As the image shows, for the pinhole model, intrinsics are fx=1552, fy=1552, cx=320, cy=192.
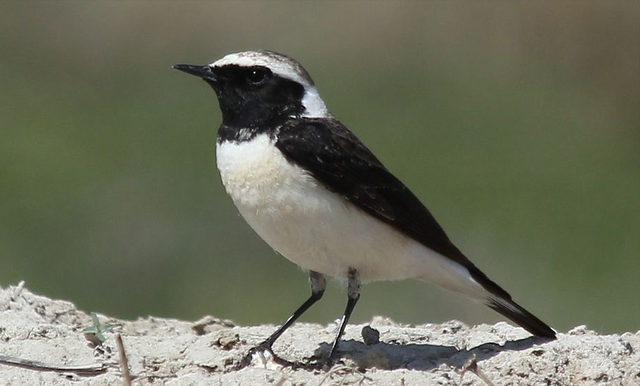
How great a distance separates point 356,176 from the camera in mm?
9398

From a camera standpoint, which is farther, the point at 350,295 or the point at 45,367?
the point at 350,295

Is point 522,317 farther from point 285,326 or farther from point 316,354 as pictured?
point 285,326

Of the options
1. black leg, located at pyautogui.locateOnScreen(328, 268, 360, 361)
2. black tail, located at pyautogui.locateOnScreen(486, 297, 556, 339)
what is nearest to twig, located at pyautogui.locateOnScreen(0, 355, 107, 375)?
black leg, located at pyautogui.locateOnScreen(328, 268, 360, 361)

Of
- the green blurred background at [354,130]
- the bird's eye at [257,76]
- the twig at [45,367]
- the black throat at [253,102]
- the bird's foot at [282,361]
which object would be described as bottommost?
the twig at [45,367]

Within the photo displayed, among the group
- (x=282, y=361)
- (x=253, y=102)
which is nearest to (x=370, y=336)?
(x=282, y=361)

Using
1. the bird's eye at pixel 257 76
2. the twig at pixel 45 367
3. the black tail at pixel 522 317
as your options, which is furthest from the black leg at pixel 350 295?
the twig at pixel 45 367

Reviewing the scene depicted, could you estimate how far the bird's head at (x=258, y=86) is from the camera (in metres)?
9.49

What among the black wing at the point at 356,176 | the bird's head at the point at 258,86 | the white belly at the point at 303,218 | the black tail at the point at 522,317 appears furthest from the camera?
the black tail at the point at 522,317

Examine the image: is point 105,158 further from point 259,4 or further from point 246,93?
point 246,93

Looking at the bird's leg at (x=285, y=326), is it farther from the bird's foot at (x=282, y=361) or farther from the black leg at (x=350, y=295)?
the black leg at (x=350, y=295)

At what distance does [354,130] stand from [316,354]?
31.1 feet

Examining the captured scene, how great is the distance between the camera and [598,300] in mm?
15117

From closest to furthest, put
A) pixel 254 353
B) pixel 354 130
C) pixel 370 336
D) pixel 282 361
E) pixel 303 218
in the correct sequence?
1. pixel 303 218
2. pixel 282 361
3. pixel 254 353
4. pixel 370 336
5. pixel 354 130

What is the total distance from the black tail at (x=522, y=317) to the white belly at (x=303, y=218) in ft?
2.59
